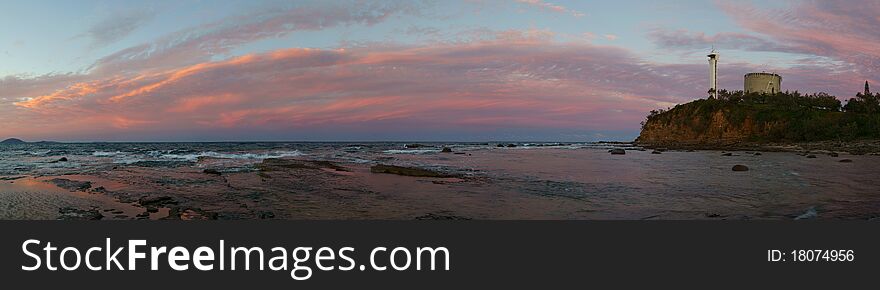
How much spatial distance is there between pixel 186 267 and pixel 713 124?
382 ft

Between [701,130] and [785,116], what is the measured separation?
18057 millimetres

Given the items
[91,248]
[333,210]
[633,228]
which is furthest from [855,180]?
[91,248]

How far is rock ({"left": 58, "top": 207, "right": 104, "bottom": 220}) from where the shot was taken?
1107 cm

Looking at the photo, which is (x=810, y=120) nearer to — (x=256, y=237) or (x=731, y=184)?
(x=731, y=184)

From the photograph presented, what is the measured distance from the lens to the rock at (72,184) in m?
17.1

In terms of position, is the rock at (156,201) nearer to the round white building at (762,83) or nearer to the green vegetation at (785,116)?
the green vegetation at (785,116)

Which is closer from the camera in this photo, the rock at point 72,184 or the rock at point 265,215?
the rock at point 265,215

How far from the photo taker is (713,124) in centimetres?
10338

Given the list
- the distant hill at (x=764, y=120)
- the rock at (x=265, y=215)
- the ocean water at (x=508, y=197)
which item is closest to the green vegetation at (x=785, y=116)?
the distant hill at (x=764, y=120)

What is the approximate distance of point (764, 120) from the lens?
304ft

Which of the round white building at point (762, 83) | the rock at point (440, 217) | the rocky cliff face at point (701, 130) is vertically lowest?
the rock at point (440, 217)

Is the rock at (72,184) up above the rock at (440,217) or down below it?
above

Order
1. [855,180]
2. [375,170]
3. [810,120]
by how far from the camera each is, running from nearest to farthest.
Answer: [855,180], [375,170], [810,120]

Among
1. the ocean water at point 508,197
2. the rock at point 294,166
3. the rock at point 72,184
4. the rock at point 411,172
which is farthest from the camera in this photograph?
the rock at point 294,166
